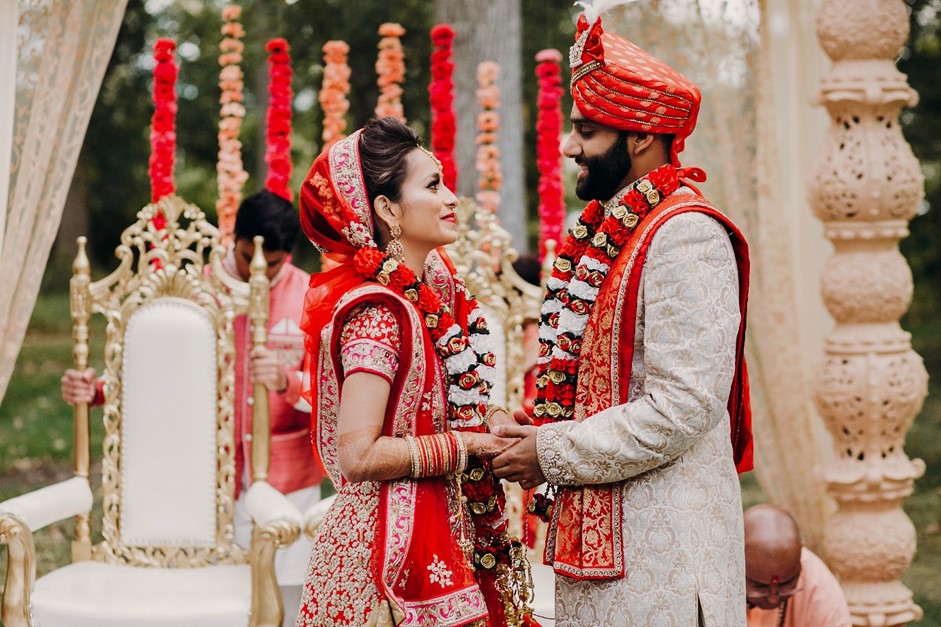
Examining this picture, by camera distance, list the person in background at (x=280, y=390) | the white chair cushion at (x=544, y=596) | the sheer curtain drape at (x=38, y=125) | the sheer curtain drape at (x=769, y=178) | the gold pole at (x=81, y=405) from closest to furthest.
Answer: the white chair cushion at (x=544, y=596) < the sheer curtain drape at (x=38, y=125) < the gold pole at (x=81, y=405) < the person in background at (x=280, y=390) < the sheer curtain drape at (x=769, y=178)

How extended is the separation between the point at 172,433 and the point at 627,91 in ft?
7.90

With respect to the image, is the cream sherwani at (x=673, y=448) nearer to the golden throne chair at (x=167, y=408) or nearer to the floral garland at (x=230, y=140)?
the golden throne chair at (x=167, y=408)

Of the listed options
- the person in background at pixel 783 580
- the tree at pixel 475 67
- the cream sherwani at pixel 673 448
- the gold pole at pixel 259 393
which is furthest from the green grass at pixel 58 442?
the cream sherwani at pixel 673 448

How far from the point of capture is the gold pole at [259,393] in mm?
4289

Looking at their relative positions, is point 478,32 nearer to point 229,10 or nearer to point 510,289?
point 229,10

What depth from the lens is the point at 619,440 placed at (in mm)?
2566

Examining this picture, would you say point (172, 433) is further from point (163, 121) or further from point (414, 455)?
point (414, 455)

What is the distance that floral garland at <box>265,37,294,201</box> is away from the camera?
485cm

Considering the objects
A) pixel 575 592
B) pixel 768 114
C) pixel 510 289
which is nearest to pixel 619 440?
pixel 575 592

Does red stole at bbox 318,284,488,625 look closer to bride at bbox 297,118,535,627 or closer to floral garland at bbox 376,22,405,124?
bride at bbox 297,118,535,627

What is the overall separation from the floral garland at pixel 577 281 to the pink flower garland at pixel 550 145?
1564 millimetres

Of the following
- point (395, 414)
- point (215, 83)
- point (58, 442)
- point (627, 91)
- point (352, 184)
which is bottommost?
point (58, 442)

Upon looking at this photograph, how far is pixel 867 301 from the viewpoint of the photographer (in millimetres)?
4492

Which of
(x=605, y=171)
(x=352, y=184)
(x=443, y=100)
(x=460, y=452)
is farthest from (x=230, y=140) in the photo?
(x=460, y=452)
